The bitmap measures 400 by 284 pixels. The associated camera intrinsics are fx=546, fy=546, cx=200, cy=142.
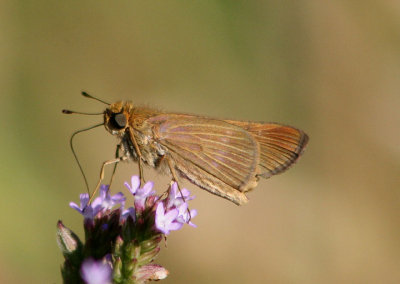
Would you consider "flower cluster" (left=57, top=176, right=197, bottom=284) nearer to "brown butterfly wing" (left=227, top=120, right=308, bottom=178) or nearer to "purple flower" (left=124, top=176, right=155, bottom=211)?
"purple flower" (left=124, top=176, right=155, bottom=211)

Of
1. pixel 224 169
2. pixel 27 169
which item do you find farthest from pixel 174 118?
pixel 27 169

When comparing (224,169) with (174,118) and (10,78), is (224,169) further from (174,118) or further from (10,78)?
(10,78)

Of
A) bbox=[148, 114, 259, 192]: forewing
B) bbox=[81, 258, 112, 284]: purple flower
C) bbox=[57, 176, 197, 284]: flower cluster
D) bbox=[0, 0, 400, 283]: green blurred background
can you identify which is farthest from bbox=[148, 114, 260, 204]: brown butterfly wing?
bbox=[0, 0, 400, 283]: green blurred background

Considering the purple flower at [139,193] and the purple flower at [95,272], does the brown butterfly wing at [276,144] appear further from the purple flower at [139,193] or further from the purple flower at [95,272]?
the purple flower at [95,272]

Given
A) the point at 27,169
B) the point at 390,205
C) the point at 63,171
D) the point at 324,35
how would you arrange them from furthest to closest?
1. the point at 324,35
2. the point at 390,205
3. the point at 63,171
4. the point at 27,169

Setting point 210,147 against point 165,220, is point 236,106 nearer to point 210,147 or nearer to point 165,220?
point 210,147

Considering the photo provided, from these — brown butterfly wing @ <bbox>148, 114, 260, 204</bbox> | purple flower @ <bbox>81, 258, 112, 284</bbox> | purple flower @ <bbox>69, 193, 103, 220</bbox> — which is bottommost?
purple flower @ <bbox>81, 258, 112, 284</bbox>

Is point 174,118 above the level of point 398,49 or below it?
below
